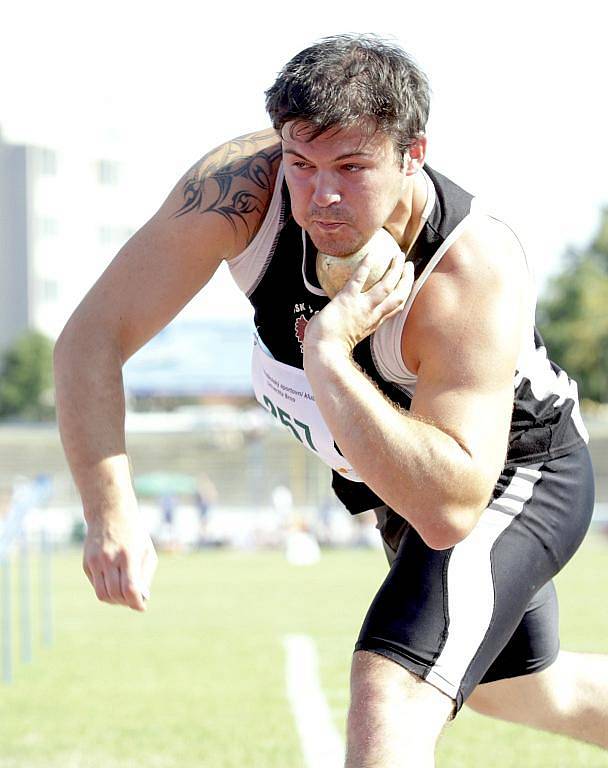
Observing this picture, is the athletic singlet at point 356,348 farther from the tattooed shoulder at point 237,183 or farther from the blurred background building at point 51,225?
the blurred background building at point 51,225

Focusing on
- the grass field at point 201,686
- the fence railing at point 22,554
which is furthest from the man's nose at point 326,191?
the fence railing at point 22,554

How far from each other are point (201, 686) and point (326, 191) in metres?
6.85

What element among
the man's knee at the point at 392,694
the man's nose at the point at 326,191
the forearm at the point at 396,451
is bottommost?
the man's knee at the point at 392,694

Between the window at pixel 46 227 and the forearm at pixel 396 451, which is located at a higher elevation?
the forearm at pixel 396 451

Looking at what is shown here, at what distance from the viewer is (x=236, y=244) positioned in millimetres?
3668

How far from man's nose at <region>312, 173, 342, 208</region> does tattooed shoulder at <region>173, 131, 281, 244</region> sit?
402 mm

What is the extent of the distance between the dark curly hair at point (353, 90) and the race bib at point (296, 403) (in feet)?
2.34

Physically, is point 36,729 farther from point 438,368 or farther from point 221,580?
point 221,580

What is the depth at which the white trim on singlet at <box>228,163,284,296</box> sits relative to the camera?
3656 millimetres

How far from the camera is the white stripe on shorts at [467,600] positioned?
3.36 m

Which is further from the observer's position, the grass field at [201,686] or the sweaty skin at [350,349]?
the grass field at [201,686]

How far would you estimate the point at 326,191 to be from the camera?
329 centimetres

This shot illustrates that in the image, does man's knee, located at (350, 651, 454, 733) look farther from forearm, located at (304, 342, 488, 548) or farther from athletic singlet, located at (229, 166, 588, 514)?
athletic singlet, located at (229, 166, 588, 514)

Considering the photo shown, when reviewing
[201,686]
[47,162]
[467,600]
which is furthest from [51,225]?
[467,600]
